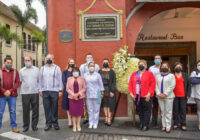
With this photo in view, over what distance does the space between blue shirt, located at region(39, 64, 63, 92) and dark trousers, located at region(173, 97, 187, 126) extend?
3.06 meters

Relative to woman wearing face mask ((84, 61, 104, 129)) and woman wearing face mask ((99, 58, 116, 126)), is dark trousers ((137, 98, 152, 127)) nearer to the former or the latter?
woman wearing face mask ((99, 58, 116, 126))

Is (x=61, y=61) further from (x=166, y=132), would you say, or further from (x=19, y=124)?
(x=166, y=132)

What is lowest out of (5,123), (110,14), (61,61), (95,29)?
(5,123)

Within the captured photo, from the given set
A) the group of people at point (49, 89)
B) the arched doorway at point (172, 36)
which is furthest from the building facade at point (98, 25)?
the arched doorway at point (172, 36)

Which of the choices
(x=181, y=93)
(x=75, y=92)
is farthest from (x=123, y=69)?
(x=181, y=93)

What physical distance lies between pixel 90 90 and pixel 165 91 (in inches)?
75.0

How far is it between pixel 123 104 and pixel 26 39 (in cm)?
2632

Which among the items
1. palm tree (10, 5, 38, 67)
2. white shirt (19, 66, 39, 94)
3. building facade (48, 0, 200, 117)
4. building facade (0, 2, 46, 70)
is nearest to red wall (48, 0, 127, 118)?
building facade (48, 0, 200, 117)

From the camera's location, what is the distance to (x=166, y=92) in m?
5.86

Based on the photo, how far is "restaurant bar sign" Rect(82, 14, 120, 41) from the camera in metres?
7.66

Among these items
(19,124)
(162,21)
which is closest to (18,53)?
(162,21)

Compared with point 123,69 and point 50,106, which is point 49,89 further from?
point 123,69

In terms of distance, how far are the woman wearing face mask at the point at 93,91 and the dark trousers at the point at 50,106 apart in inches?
34.6

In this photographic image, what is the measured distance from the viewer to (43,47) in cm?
4081
